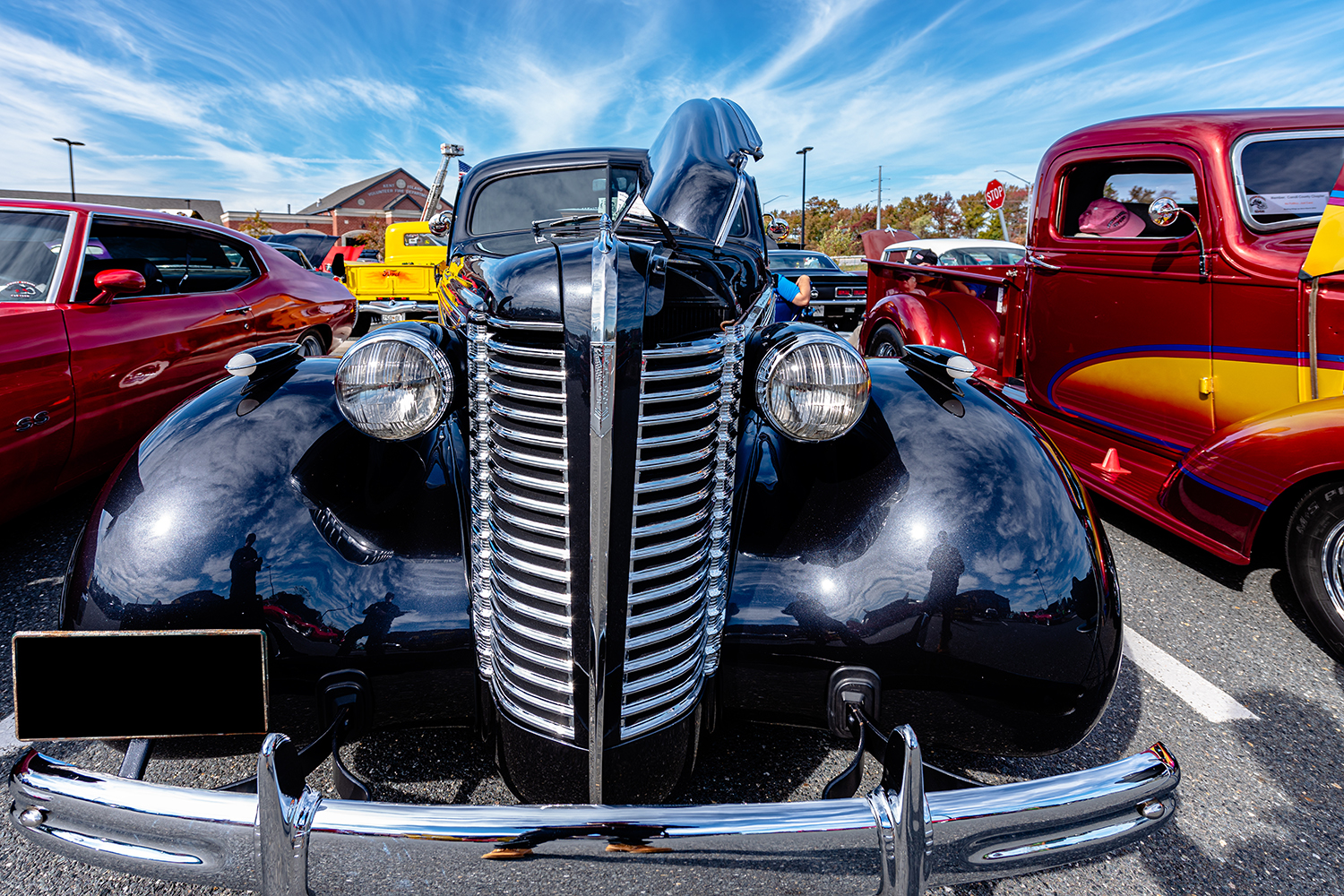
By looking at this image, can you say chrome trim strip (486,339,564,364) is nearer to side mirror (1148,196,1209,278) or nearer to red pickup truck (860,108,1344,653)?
red pickup truck (860,108,1344,653)

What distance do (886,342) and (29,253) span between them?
5476mm

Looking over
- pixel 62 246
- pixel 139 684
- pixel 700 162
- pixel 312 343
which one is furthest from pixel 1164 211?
pixel 312 343

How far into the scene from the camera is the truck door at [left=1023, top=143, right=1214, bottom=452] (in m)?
3.37

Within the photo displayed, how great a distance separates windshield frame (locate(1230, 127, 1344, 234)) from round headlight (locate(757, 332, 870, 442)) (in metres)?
2.75

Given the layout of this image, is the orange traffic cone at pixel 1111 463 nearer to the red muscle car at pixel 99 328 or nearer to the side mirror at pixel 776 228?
the side mirror at pixel 776 228

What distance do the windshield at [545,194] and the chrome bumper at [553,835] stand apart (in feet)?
9.17

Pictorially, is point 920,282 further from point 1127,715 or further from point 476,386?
point 476,386

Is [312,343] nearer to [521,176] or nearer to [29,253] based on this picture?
[29,253]

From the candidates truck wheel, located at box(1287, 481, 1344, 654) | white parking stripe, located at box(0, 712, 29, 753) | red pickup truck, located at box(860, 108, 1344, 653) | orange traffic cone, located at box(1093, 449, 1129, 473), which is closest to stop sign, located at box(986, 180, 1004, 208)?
red pickup truck, located at box(860, 108, 1344, 653)

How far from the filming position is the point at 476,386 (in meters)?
1.53

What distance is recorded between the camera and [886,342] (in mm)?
5852

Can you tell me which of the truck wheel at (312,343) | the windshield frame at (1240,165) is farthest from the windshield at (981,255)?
the truck wheel at (312,343)

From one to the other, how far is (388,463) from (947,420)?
144cm

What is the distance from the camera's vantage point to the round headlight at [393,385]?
5.13ft
